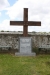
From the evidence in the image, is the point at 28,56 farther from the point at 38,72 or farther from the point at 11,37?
the point at 38,72

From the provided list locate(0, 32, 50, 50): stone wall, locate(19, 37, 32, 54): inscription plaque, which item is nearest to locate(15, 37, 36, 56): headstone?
locate(19, 37, 32, 54): inscription plaque

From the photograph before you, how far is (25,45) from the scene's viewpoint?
14.4 m

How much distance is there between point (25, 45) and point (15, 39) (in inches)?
65.9

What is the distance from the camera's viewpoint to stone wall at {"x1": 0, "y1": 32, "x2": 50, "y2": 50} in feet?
51.9

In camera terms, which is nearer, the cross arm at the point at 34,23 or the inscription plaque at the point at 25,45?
the inscription plaque at the point at 25,45

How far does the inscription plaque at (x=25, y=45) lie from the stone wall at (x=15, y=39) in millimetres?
1432

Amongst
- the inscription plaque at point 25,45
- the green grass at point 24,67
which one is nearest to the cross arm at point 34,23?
the inscription plaque at point 25,45

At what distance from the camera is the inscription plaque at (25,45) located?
14.3m

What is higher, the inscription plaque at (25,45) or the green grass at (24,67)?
the inscription plaque at (25,45)

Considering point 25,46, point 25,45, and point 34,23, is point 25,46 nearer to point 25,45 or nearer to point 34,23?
point 25,45

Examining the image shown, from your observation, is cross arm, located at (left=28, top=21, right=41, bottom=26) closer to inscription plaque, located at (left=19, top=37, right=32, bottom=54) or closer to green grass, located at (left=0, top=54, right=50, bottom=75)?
inscription plaque, located at (left=19, top=37, right=32, bottom=54)

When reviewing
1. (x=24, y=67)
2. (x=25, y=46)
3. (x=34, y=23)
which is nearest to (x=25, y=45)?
(x=25, y=46)

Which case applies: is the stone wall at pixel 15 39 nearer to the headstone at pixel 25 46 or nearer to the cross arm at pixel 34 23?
the cross arm at pixel 34 23

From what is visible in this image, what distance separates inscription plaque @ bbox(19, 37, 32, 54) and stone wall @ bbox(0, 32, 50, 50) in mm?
1432
